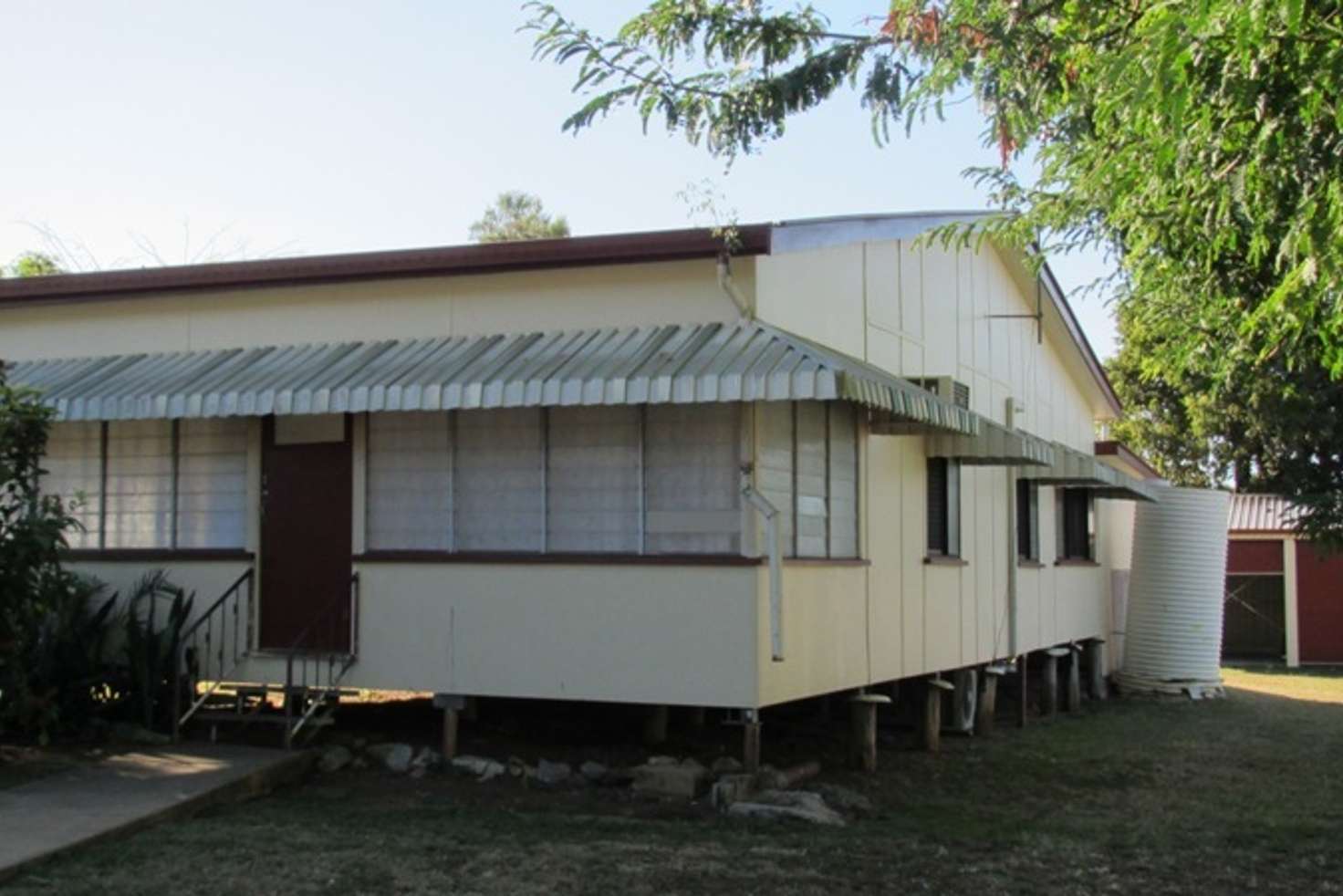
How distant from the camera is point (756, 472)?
412 inches

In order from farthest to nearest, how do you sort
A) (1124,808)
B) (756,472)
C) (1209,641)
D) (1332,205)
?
(1209,641), (1124,808), (756,472), (1332,205)

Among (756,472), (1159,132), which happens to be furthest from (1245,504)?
(1159,132)

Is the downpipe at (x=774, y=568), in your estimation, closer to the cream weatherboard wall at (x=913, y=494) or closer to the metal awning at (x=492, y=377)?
the cream weatherboard wall at (x=913, y=494)

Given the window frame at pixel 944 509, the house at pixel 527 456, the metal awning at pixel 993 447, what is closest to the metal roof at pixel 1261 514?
the window frame at pixel 944 509

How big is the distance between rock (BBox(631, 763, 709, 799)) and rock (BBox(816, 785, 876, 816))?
874 mm

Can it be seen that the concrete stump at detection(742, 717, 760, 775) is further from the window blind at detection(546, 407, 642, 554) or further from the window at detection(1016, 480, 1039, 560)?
the window at detection(1016, 480, 1039, 560)

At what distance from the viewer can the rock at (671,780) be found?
10516mm

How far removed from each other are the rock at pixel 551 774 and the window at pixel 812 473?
91.1 inches

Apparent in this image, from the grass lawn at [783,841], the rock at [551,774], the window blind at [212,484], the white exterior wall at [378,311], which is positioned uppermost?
the white exterior wall at [378,311]

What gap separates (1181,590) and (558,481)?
13175 mm

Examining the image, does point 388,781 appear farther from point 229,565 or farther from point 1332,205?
point 1332,205

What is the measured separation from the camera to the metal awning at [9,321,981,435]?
977 centimetres

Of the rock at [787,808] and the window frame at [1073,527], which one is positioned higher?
the window frame at [1073,527]

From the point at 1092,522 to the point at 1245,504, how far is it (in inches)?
411
